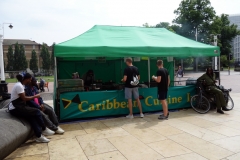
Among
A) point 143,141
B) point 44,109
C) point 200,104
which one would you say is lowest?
point 143,141

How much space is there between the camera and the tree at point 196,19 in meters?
48.5

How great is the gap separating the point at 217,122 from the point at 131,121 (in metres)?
2.37

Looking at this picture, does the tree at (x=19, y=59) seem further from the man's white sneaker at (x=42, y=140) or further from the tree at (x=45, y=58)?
the man's white sneaker at (x=42, y=140)

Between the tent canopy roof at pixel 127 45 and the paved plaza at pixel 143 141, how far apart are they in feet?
6.54

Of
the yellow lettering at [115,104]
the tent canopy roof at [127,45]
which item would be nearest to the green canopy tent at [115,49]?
the tent canopy roof at [127,45]

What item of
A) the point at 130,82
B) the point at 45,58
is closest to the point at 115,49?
the point at 130,82

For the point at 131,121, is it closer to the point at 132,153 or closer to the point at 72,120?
the point at 72,120

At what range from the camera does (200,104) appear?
7117 millimetres

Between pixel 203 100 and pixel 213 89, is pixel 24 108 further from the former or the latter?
pixel 213 89

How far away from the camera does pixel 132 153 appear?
3.97 meters

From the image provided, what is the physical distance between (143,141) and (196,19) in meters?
49.6

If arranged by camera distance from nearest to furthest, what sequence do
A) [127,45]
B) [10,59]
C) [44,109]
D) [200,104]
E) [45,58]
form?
[44,109] < [127,45] < [200,104] < [10,59] < [45,58]

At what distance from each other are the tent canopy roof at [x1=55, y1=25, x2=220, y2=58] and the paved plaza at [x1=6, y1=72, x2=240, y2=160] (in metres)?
1.99

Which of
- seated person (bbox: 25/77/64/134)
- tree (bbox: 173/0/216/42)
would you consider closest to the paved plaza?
seated person (bbox: 25/77/64/134)
